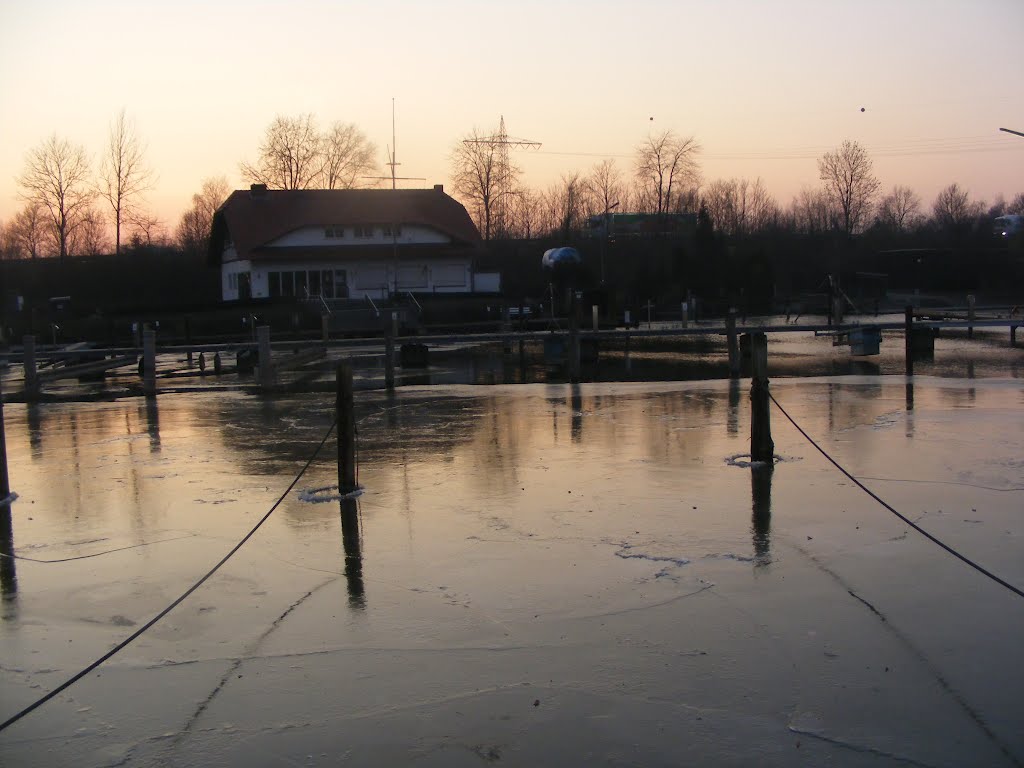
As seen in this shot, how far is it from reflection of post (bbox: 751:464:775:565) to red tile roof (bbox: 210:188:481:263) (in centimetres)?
5199

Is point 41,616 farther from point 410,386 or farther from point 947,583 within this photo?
point 410,386

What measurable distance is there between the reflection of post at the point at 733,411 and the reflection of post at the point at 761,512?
3013 mm

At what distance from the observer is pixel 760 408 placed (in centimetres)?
1100

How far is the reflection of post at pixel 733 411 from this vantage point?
14.0 meters

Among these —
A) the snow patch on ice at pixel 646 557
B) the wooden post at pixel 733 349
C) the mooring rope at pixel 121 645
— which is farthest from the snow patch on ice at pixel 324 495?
the wooden post at pixel 733 349

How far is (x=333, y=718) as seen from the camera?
5.09 meters

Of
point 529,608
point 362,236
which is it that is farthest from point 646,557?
point 362,236

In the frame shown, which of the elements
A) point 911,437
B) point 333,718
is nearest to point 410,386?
point 911,437

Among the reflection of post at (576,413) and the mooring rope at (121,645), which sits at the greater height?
the reflection of post at (576,413)

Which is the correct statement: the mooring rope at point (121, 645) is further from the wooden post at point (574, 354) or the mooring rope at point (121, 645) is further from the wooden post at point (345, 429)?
the wooden post at point (574, 354)

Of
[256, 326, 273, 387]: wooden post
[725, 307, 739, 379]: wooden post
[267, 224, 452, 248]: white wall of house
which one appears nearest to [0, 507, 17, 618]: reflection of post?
[256, 326, 273, 387]: wooden post

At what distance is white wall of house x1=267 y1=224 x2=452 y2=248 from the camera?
202ft

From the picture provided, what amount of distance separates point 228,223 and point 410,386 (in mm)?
42805

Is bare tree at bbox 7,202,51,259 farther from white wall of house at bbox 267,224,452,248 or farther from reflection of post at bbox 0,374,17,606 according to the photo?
reflection of post at bbox 0,374,17,606
